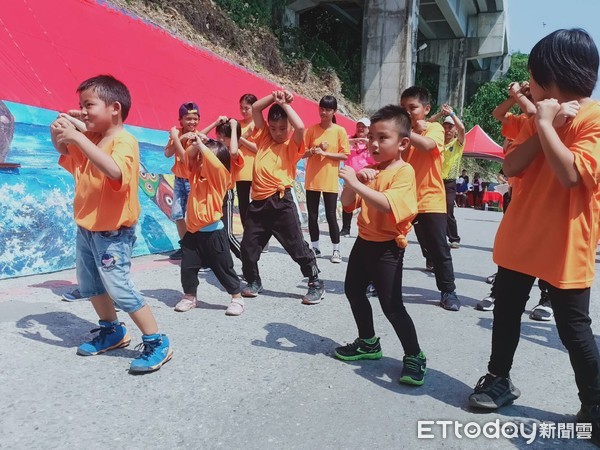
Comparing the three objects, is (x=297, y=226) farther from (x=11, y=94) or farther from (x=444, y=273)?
(x=11, y=94)

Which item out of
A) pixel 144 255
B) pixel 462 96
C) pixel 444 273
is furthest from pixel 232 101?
pixel 462 96

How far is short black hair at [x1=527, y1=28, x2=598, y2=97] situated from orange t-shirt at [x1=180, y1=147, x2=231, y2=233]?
2369 mm

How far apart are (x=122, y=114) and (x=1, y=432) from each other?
167 centimetres

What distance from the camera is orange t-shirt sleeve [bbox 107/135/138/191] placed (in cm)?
266

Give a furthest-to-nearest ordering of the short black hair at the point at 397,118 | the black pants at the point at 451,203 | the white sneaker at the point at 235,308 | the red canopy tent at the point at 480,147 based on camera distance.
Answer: the red canopy tent at the point at 480,147 → the black pants at the point at 451,203 → the white sneaker at the point at 235,308 → the short black hair at the point at 397,118

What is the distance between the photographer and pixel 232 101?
8.99 m

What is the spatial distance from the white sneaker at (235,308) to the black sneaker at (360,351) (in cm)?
101

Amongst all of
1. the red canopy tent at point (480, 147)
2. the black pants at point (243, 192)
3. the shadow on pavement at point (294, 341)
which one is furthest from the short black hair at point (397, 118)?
the red canopy tent at point (480, 147)

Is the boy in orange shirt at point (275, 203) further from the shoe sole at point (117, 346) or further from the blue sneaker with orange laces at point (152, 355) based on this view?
the blue sneaker with orange laces at point (152, 355)

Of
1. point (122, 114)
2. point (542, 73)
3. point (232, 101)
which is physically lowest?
point (122, 114)

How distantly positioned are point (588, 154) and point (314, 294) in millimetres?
2629

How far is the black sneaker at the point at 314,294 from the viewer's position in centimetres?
430

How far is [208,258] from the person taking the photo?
3969 mm

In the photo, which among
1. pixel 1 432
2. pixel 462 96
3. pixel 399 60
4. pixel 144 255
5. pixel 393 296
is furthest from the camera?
pixel 462 96
